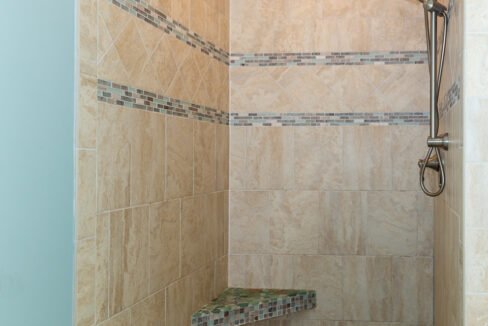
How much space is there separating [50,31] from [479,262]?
1424 millimetres

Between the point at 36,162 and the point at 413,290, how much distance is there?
7.77 feet

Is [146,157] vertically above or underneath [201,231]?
above

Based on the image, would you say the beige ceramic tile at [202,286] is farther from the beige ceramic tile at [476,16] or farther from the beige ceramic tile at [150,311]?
the beige ceramic tile at [476,16]

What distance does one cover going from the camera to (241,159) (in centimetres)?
350

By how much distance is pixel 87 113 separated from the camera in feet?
6.18

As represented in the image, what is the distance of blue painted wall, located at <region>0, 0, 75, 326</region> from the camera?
1505 mm

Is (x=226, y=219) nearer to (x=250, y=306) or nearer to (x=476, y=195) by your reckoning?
(x=250, y=306)

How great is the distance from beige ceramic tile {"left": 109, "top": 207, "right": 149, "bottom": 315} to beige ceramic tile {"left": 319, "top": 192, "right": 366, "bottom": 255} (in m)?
1.35

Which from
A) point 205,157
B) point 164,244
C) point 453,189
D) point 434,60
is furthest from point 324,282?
point 434,60

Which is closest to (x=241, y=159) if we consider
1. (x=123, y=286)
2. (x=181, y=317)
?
(x=181, y=317)

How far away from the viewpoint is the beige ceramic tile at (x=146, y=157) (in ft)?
7.35

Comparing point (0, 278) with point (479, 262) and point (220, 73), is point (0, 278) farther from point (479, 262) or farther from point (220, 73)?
point (220, 73)

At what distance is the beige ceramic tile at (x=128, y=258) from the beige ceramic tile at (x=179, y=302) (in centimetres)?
28

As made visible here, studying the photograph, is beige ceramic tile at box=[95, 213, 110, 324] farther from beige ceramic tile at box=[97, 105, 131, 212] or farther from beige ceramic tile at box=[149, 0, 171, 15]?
beige ceramic tile at box=[149, 0, 171, 15]
